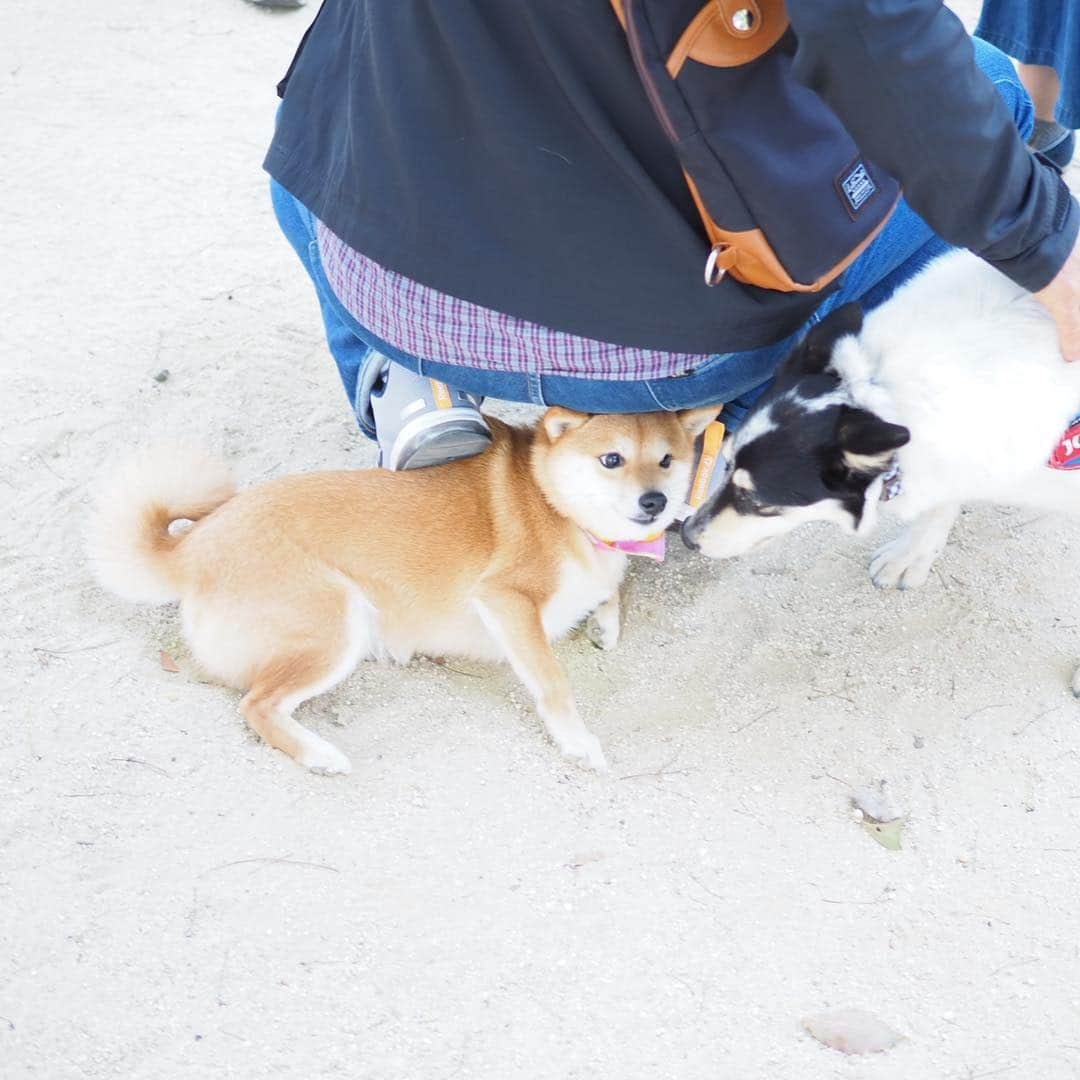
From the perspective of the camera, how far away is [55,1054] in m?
1.90

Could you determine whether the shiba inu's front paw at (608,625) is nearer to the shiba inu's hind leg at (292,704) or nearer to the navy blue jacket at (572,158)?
the shiba inu's hind leg at (292,704)

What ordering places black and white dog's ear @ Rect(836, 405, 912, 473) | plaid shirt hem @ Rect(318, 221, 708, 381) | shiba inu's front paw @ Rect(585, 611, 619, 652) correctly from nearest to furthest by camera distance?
black and white dog's ear @ Rect(836, 405, 912, 473)
plaid shirt hem @ Rect(318, 221, 708, 381)
shiba inu's front paw @ Rect(585, 611, 619, 652)

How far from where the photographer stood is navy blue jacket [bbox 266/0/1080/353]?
5.26ft

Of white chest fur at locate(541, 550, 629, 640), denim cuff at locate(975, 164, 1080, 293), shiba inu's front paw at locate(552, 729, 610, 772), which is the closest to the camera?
denim cuff at locate(975, 164, 1080, 293)

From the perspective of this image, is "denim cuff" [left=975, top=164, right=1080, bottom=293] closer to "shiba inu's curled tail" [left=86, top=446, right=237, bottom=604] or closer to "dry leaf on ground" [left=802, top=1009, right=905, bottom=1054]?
"dry leaf on ground" [left=802, top=1009, right=905, bottom=1054]

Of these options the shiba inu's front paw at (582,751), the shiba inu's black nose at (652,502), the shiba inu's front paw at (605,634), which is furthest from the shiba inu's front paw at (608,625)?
the shiba inu's front paw at (582,751)

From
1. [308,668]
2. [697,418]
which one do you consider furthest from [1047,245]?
[308,668]

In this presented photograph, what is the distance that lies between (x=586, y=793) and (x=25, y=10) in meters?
4.99

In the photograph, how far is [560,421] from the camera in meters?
2.64

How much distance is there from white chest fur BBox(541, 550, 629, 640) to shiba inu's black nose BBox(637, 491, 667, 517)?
19cm

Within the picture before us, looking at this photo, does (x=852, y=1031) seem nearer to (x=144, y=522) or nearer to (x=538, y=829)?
(x=538, y=829)

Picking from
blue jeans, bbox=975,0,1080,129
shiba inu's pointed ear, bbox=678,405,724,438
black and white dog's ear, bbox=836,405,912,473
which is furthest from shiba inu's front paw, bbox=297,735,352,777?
blue jeans, bbox=975,0,1080,129

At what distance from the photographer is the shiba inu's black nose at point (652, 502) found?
107 inches

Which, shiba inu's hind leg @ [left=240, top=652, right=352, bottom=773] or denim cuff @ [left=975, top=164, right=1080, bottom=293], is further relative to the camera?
shiba inu's hind leg @ [left=240, top=652, right=352, bottom=773]
